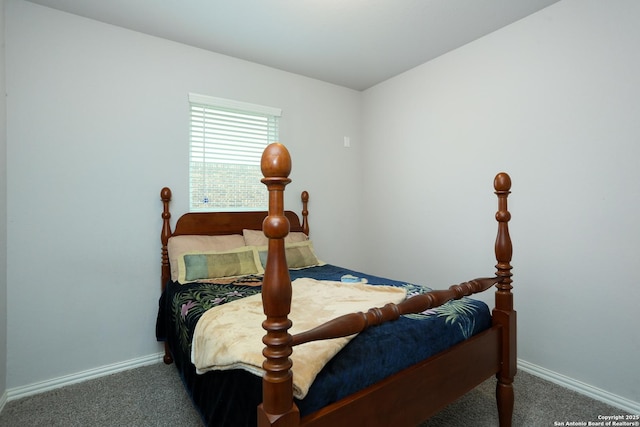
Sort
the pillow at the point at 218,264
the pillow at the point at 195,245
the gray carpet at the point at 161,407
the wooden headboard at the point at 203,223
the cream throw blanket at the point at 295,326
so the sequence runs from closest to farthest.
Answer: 1. the cream throw blanket at the point at 295,326
2. the gray carpet at the point at 161,407
3. the pillow at the point at 218,264
4. the pillow at the point at 195,245
5. the wooden headboard at the point at 203,223

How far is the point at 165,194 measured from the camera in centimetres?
254

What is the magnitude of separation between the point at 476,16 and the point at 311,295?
7.40 feet

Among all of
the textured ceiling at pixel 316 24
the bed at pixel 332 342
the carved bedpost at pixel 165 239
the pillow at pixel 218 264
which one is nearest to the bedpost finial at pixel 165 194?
the carved bedpost at pixel 165 239

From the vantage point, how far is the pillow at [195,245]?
8.02ft

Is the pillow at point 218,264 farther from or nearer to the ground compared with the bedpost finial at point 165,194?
nearer to the ground

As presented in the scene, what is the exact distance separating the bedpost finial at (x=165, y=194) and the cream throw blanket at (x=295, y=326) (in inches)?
50.2

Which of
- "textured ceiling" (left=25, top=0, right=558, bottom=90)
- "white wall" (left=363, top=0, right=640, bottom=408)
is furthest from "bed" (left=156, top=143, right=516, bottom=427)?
"textured ceiling" (left=25, top=0, right=558, bottom=90)

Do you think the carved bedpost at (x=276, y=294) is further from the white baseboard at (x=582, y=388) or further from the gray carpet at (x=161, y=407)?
the white baseboard at (x=582, y=388)

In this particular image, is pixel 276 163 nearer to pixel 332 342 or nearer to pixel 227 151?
pixel 332 342

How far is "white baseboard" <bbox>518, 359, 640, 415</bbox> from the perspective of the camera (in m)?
1.89

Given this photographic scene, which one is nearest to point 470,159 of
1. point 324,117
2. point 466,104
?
point 466,104

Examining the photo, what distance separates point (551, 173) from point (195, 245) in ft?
8.66

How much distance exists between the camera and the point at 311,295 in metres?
1.82

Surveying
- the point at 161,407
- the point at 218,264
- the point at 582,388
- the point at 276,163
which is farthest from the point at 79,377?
the point at 582,388
